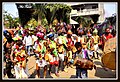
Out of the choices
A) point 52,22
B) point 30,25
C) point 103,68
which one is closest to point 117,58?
point 103,68

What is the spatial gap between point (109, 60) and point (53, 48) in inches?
52.3

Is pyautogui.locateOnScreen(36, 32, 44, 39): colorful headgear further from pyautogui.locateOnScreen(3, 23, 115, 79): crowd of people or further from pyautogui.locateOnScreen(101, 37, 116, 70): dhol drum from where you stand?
pyautogui.locateOnScreen(101, 37, 116, 70): dhol drum

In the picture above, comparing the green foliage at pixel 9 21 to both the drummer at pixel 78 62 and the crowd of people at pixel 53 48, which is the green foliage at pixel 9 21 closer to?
the crowd of people at pixel 53 48

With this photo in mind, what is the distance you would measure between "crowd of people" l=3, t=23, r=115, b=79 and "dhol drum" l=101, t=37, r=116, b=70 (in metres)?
0.13

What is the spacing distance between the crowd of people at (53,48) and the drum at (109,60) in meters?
0.17

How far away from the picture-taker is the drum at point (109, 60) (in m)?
6.86

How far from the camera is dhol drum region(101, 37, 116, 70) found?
22.5 feet

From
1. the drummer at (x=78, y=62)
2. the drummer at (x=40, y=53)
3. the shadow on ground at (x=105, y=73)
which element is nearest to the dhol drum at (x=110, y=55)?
the shadow on ground at (x=105, y=73)

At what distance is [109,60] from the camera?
6891mm

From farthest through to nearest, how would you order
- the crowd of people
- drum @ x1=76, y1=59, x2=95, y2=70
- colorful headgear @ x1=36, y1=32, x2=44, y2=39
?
colorful headgear @ x1=36, y1=32, x2=44, y2=39 < the crowd of people < drum @ x1=76, y1=59, x2=95, y2=70

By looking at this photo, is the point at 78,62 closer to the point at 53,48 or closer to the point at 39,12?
the point at 53,48

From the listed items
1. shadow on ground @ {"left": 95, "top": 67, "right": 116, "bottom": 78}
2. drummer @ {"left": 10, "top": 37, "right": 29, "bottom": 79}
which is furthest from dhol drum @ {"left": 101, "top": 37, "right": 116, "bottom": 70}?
drummer @ {"left": 10, "top": 37, "right": 29, "bottom": 79}

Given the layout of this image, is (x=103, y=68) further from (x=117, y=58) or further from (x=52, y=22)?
(x=52, y=22)

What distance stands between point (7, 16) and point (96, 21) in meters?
2.08
